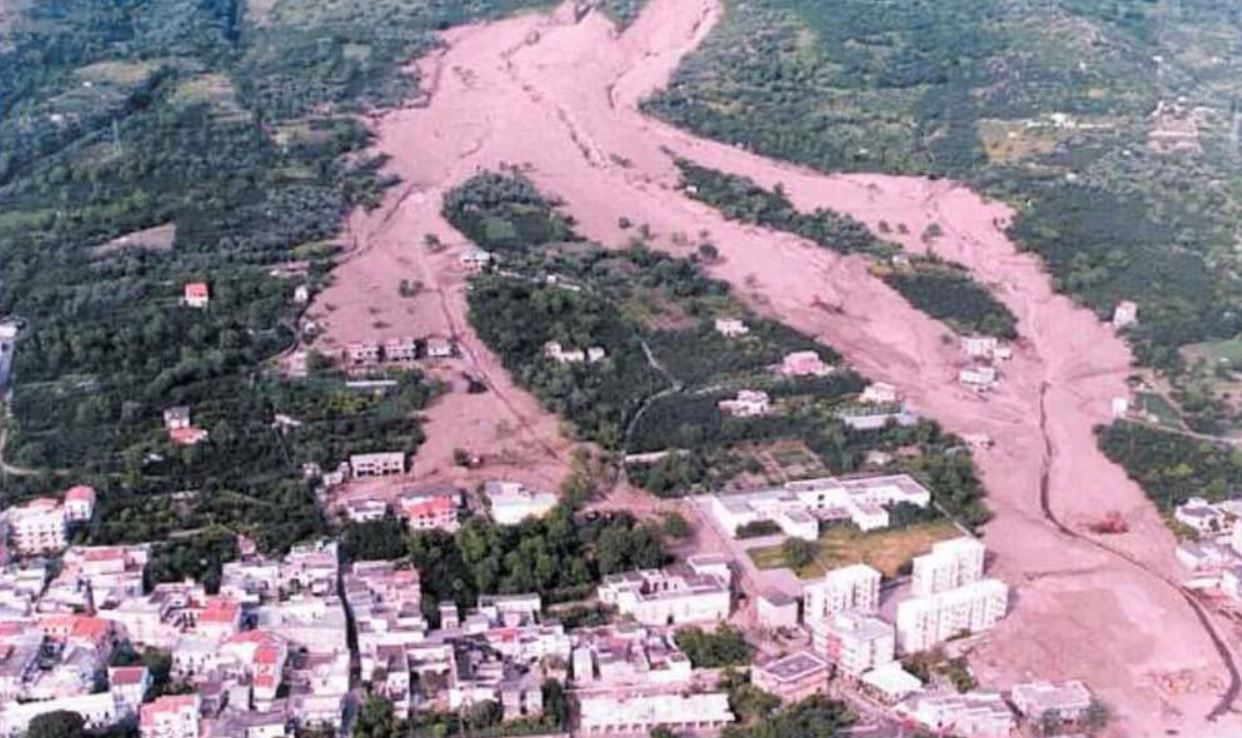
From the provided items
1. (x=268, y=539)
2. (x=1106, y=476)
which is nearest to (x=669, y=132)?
(x=1106, y=476)

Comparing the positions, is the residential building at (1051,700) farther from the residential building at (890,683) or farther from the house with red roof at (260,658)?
the house with red roof at (260,658)

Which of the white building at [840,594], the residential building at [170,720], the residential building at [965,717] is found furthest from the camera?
the white building at [840,594]

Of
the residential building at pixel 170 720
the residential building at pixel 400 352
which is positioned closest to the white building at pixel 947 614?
the residential building at pixel 170 720

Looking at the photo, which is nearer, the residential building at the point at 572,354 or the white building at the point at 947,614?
the white building at the point at 947,614

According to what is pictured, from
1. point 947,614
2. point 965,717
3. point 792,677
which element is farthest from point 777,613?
point 965,717

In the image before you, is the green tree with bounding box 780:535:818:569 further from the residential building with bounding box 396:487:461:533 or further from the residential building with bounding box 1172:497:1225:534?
the residential building with bounding box 1172:497:1225:534

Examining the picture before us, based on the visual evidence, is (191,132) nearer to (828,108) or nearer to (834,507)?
(828,108)

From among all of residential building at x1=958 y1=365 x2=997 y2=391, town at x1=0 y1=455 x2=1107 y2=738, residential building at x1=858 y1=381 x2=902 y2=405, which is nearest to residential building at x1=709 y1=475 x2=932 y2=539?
town at x1=0 y1=455 x2=1107 y2=738
